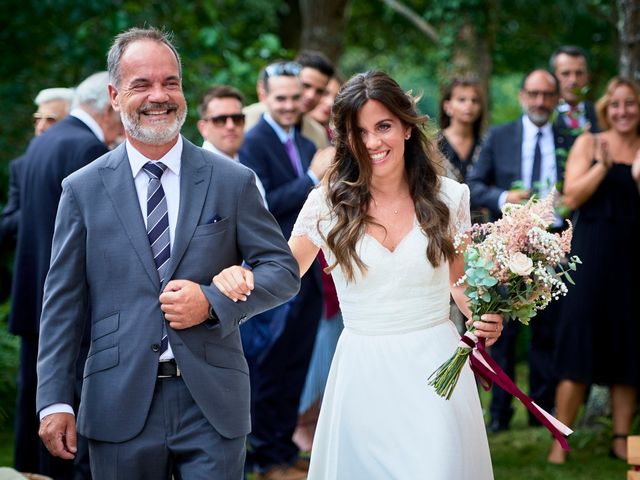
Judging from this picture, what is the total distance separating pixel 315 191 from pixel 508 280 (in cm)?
105

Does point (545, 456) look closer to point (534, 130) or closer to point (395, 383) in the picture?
point (534, 130)

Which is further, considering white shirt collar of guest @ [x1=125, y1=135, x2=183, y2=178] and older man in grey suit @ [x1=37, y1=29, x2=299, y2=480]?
white shirt collar of guest @ [x1=125, y1=135, x2=183, y2=178]

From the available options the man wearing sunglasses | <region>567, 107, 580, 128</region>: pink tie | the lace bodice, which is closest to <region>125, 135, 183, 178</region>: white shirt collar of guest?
the lace bodice

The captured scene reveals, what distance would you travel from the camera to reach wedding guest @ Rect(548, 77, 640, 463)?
26.6 ft

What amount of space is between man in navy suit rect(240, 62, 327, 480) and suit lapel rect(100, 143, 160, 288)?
3.18 metres

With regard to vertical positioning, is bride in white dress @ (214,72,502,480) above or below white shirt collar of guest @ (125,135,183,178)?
below

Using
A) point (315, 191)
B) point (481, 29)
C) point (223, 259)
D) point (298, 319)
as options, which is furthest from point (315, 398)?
point (481, 29)

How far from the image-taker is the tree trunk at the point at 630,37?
916 cm

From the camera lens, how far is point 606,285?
8133 millimetres

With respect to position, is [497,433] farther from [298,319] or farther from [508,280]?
[508,280]

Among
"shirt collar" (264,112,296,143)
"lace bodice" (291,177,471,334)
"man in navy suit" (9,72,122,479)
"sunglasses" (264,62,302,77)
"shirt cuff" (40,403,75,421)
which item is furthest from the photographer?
"sunglasses" (264,62,302,77)

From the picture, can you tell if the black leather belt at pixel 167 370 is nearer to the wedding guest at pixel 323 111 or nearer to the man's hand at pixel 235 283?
the man's hand at pixel 235 283

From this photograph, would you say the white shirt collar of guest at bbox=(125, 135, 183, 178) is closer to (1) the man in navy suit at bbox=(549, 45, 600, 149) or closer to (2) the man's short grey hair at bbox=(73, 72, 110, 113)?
(2) the man's short grey hair at bbox=(73, 72, 110, 113)

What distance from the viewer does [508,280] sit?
466cm
